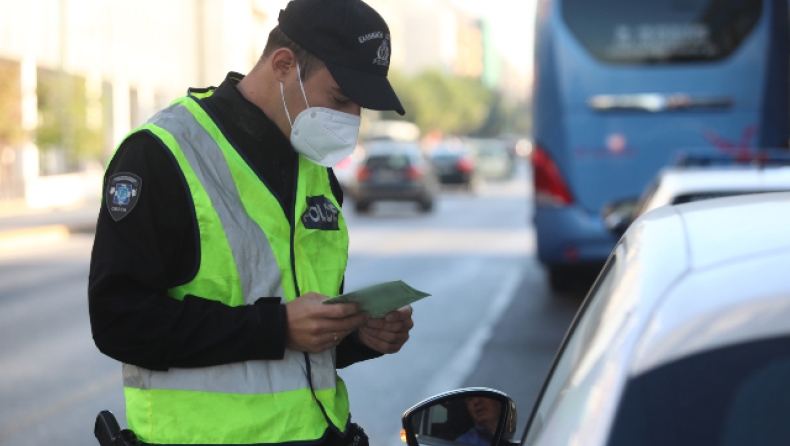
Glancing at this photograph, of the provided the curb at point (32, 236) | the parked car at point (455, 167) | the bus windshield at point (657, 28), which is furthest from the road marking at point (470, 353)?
the parked car at point (455, 167)

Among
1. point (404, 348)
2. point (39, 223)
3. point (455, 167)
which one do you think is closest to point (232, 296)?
point (404, 348)

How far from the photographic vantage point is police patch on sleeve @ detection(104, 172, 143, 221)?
2.25 meters

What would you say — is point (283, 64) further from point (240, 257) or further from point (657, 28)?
point (657, 28)

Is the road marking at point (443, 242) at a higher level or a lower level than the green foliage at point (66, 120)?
lower

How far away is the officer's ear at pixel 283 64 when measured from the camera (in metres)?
2.56

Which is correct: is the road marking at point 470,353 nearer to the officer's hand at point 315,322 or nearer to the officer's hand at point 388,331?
the officer's hand at point 388,331

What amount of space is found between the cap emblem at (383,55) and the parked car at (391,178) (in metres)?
24.0

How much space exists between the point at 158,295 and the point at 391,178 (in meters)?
24.6

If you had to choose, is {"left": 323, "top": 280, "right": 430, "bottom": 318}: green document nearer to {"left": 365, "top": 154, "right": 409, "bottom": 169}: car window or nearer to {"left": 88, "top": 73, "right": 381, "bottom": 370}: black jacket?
{"left": 88, "top": 73, "right": 381, "bottom": 370}: black jacket

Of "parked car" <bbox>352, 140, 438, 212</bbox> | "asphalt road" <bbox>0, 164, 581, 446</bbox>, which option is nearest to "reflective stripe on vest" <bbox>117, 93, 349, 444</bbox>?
"asphalt road" <bbox>0, 164, 581, 446</bbox>

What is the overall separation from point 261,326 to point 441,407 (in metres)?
0.42

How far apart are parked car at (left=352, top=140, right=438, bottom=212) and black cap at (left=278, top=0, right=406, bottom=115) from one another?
946 inches

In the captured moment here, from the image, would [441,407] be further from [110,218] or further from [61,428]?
[61,428]

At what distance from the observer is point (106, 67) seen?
4841cm
